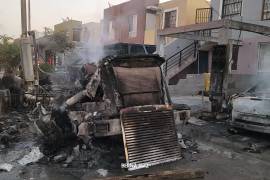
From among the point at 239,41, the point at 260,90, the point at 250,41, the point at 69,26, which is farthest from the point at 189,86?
the point at 69,26

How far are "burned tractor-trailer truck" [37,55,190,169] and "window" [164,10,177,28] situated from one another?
16.1 metres

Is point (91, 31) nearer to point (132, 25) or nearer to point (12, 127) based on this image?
point (132, 25)

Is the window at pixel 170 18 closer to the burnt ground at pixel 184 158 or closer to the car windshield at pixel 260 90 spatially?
the car windshield at pixel 260 90

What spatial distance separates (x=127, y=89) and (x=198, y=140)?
271 cm

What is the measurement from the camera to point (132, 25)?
2519 centimetres

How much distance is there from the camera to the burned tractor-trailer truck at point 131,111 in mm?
5797

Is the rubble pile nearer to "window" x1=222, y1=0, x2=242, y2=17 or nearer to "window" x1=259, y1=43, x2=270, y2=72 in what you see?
"window" x1=259, y1=43, x2=270, y2=72

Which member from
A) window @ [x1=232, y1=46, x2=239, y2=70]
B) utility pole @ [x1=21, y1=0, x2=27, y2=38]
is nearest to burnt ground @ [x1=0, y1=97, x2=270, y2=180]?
utility pole @ [x1=21, y1=0, x2=27, y2=38]

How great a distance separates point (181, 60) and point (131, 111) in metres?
13.8

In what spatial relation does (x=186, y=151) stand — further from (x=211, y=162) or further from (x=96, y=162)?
Result: (x=96, y=162)

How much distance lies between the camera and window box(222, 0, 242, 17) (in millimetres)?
15697

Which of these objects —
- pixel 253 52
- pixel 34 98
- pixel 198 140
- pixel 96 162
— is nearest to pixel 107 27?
pixel 253 52

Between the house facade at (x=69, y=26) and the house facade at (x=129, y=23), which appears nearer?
the house facade at (x=129, y=23)

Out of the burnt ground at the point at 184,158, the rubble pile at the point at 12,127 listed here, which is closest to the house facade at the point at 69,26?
the rubble pile at the point at 12,127
